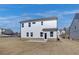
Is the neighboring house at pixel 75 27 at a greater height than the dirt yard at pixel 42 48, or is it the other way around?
the neighboring house at pixel 75 27

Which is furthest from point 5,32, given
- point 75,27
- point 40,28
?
point 75,27

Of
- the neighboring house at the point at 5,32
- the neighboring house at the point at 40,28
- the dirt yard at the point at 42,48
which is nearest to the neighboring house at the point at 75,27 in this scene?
the dirt yard at the point at 42,48

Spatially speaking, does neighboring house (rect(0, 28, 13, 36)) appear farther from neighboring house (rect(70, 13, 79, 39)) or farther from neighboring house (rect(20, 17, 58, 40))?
neighboring house (rect(70, 13, 79, 39))

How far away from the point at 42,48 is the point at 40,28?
0.30 metres

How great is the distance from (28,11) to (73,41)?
81 centimetres

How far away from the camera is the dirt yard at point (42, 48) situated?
7.06m

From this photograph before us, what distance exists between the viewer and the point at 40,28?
279 inches

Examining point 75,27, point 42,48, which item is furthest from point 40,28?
point 75,27

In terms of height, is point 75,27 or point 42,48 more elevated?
point 75,27

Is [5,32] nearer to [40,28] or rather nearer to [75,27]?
[40,28]

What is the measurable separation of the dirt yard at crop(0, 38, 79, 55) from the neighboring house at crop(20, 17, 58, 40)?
125 millimetres

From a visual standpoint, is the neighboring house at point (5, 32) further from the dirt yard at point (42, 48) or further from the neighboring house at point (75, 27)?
the neighboring house at point (75, 27)

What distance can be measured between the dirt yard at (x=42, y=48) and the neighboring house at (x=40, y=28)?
0.41 ft
